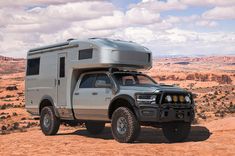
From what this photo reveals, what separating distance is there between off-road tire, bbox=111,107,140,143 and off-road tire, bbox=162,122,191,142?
4.05 ft

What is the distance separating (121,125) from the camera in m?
10.9

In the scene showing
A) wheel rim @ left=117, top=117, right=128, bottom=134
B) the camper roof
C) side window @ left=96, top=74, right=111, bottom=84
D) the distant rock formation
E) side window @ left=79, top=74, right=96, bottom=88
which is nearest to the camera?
wheel rim @ left=117, top=117, right=128, bottom=134

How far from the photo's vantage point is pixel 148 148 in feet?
32.2

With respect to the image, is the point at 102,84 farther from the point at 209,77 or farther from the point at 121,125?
the point at 209,77

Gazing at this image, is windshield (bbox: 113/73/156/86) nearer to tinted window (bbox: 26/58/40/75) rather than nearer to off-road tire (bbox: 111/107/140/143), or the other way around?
off-road tire (bbox: 111/107/140/143)

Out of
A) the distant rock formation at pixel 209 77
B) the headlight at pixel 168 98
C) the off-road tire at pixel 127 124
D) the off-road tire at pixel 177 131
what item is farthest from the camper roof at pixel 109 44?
the distant rock formation at pixel 209 77

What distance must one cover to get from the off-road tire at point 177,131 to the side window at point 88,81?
7.90 ft

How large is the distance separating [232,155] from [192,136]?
11.9 ft

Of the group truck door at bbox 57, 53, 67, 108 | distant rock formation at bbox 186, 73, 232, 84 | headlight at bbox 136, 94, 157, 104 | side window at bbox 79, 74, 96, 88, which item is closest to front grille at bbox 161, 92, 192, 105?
headlight at bbox 136, 94, 157, 104

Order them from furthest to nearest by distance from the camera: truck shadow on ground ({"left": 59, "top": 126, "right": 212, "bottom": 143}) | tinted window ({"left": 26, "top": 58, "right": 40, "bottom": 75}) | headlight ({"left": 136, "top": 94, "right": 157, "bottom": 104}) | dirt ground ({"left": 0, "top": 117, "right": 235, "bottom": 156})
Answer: tinted window ({"left": 26, "top": 58, "right": 40, "bottom": 75}) < truck shadow on ground ({"left": 59, "top": 126, "right": 212, "bottom": 143}) < headlight ({"left": 136, "top": 94, "right": 157, "bottom": 104}) < dirt ground ({"left": 0, "top": 117, "right": 235, "bottom": 156})

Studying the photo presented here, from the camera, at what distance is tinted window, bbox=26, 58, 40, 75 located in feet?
47.1

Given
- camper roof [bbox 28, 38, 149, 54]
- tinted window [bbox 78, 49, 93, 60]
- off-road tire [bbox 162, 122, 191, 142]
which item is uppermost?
camper roof [bbox 28, 38, 149, 54]

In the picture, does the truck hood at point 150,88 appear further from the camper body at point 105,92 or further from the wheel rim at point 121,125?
the wheel rim at point 121,125

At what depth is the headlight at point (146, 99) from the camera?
34.1ft
